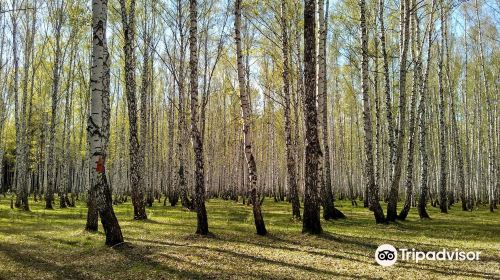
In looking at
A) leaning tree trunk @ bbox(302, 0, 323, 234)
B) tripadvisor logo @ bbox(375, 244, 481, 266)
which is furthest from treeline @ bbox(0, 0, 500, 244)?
tripadvisor logo @ bbox(375, 244, 481, 266)

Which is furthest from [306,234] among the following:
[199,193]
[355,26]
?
[355,26]

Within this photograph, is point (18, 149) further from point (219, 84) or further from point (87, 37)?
point (219, 84)

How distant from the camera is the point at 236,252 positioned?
29.2ft

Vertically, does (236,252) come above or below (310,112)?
below

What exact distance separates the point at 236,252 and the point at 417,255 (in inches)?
152

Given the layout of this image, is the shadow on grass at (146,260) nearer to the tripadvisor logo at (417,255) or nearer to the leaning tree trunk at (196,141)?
the leaning tree trunk at (196,141)

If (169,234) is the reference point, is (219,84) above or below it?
above

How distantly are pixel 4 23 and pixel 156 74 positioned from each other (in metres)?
14.2

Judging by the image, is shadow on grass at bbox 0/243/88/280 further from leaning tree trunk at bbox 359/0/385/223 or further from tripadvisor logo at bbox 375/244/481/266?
leaning tree trunk at bbox 359/0/385/223

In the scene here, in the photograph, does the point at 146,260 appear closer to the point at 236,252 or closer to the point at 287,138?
the point at 236,252

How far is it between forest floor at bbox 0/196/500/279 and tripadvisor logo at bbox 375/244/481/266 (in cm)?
19

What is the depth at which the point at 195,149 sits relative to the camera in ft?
36.4

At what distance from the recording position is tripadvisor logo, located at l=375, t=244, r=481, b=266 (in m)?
8.04

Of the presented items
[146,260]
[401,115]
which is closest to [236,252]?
[146,260]
